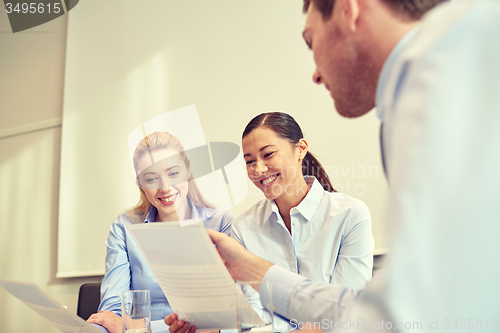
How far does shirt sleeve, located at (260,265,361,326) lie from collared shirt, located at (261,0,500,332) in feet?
1.36

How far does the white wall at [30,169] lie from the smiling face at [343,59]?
2245 millimetres

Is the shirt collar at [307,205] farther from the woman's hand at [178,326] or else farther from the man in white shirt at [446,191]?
the man in white shirt at [446,191]

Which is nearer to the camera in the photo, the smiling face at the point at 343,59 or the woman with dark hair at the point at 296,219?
the smiling face at the point at 343,59

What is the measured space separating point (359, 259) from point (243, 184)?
1213 mm

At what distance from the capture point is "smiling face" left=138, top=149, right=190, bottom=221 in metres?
1.88

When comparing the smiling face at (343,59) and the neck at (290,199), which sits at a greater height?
the smiling face at (343,59)

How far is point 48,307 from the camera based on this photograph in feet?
2.73

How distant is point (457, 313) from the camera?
0.30 meters

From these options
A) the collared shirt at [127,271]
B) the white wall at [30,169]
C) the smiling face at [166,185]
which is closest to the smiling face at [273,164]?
the collared shirt at [127,271]

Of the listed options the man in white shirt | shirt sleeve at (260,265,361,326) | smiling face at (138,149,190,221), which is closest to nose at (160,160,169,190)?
smiling face at (138,149,190,221)

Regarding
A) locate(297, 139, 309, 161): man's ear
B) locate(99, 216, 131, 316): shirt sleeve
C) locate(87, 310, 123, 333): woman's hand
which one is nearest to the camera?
locate(87, 310, 123, 333): woman's hand

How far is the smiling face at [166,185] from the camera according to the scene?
6.16ft

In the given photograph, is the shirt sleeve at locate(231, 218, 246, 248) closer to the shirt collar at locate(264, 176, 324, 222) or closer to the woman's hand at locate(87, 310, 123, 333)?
the shirt collar at locate(264, 176, 324, 222)

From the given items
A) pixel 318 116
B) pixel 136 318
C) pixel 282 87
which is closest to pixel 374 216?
pixel 318 116
